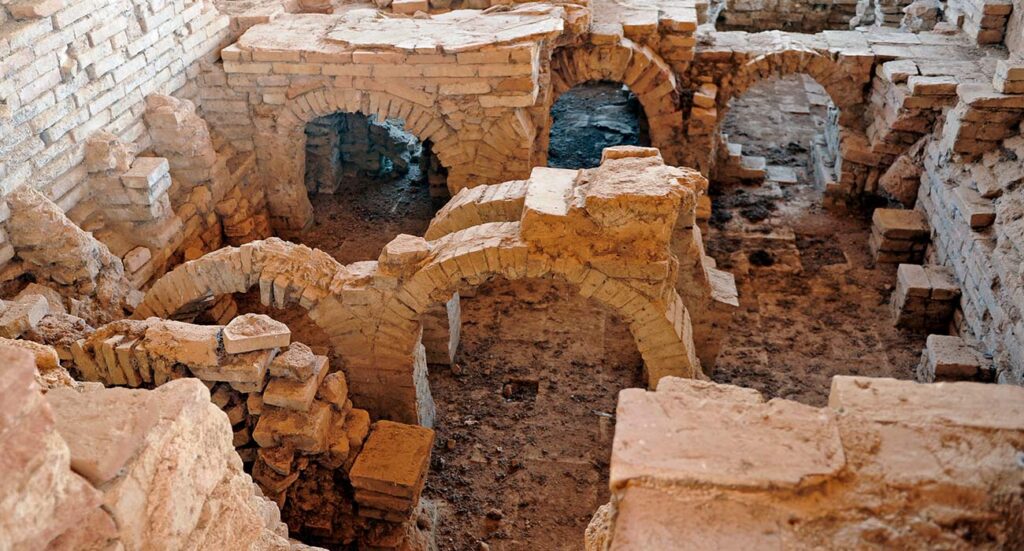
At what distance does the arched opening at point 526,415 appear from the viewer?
630 cm

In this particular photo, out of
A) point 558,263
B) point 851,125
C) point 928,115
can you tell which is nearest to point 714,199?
point 851,125

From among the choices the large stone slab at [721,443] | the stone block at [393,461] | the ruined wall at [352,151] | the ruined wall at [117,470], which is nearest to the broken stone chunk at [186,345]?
the stone block at [393,461]

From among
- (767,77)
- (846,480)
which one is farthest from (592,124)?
(846,480)

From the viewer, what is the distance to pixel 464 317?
8492 mm

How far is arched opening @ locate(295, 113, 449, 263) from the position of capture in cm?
986

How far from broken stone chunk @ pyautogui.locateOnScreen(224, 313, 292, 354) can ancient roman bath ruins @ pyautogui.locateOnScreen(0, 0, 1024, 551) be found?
0.02m

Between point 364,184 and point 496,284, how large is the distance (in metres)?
2.96

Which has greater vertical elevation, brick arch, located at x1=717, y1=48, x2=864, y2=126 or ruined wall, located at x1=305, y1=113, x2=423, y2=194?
brick arch, located at x1=717, y1=48, x2=864, y2=126

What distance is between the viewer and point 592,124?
12.4m

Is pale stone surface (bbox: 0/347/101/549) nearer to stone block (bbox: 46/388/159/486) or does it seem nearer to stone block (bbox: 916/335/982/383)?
stone block (bbox: 46/388/159/486)

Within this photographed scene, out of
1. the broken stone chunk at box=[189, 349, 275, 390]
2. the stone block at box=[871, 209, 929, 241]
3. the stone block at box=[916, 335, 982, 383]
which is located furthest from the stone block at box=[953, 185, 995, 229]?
the broken stone chunk at box=[189, 349, 275, 390]

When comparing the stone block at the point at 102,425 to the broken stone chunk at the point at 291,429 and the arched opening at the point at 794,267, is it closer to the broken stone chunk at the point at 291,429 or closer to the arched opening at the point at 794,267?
the broken stone chunk at the point at 291,429

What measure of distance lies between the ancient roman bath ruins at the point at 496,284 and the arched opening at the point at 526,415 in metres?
0.03

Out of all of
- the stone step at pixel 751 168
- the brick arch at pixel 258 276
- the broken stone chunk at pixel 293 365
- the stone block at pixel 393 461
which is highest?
the brick arch at pixel 258 276
